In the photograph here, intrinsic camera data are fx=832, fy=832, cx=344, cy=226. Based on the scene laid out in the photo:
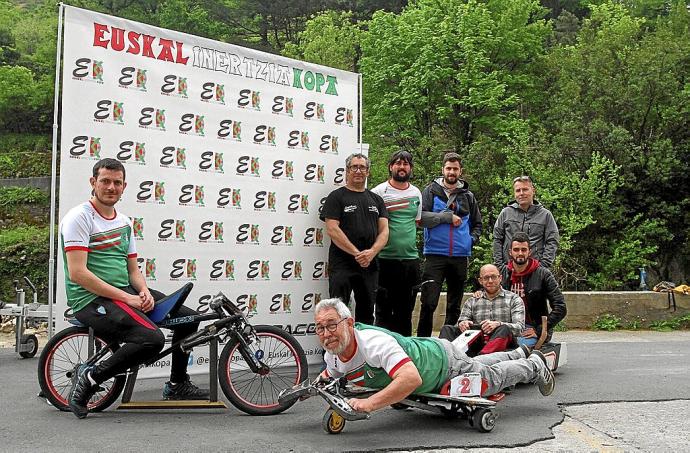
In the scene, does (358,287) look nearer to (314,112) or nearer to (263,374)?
(263,374)

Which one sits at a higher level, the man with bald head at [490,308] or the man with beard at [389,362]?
the man with bald head at [490,308]

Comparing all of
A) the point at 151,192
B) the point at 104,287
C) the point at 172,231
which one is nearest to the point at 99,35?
the point at 151,192

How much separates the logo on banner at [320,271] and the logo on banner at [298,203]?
1.79ft

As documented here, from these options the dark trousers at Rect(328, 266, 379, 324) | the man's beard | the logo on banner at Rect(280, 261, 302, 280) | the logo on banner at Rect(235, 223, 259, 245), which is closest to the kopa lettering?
the logo on banner at Rect(235, 223, 259, 245)

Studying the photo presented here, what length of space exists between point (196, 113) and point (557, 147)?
48.1ft

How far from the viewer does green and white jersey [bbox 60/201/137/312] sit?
5.98 metres

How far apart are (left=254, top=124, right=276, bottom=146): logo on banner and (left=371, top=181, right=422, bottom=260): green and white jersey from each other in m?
1.13

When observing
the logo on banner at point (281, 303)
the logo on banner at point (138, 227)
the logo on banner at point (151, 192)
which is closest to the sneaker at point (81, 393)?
the logo on banner at point (138, 227)

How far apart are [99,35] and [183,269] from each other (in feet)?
6.98

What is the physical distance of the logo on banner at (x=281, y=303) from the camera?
26.4ft

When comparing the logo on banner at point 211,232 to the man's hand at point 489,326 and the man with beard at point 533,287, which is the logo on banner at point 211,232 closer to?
the man's hand at point 489,326

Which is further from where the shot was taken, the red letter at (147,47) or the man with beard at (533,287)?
the man with beard at (533,287)

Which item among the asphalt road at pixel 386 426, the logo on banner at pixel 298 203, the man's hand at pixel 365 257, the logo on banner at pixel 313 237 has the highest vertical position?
the logo on banner at pixel 298 203

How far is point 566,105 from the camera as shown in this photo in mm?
25391
